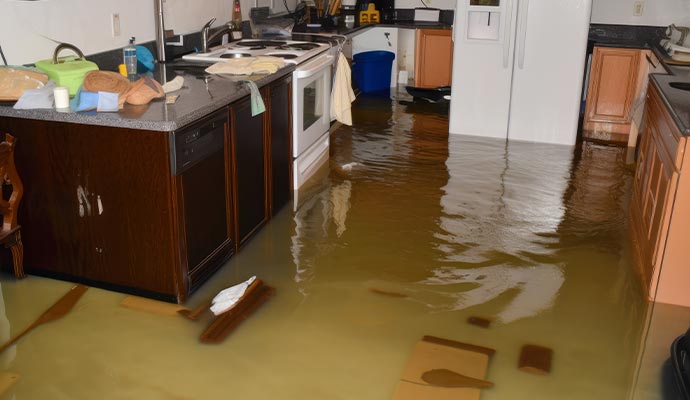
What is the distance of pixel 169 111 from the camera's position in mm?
2734

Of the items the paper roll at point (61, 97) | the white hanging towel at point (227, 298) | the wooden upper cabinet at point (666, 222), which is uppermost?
the paper roll at point (61, 97)

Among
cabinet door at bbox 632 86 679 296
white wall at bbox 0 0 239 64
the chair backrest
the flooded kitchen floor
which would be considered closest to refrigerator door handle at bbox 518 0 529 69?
the flooded kitchen floor

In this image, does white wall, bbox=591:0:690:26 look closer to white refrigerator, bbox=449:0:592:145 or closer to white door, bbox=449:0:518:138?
white refrigerator, bbox=449:0:592:145

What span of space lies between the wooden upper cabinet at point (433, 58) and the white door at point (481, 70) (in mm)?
1415

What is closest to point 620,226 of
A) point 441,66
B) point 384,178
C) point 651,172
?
point 651,172

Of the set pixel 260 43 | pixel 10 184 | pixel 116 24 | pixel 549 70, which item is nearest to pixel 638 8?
pixel 549 70

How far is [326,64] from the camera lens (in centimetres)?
446

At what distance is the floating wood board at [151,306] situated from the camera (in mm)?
2850

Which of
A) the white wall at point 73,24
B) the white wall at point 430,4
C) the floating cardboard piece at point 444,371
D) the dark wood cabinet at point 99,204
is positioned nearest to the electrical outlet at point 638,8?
the white wall at point 430,4

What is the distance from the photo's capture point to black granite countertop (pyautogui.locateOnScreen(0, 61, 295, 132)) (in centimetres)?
262

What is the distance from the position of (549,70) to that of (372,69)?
219 cm

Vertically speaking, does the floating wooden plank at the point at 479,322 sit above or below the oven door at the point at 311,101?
below

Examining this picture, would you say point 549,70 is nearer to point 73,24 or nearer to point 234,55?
point 234,55

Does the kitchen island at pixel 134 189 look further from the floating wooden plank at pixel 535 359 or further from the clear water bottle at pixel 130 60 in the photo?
the floating wooden plank at pixel 535 359
